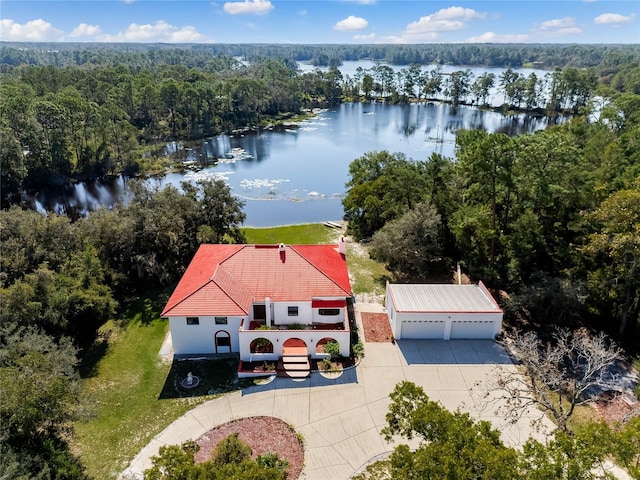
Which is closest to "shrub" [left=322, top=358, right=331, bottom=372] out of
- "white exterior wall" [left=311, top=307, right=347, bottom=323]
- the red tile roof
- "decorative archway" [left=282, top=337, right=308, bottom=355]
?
"decorative archway" [left=282, top=337, right=308, bottom=355]

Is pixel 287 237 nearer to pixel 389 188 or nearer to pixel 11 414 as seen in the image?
pixel 389 188

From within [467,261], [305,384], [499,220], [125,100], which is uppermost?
[125,100]

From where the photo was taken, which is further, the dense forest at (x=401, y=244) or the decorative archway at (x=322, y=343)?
the decorative archway at (x=322, y=343)

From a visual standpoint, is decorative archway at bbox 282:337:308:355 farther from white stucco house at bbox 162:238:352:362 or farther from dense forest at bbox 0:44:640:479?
dense forest at bbox 0:44:640:479

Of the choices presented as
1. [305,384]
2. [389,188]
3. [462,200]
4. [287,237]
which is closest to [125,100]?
[287,237]

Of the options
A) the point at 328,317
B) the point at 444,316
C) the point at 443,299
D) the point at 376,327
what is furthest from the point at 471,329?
the point at 328,317

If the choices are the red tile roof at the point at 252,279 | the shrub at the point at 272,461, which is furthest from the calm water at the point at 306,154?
the shrub at the point at 272,461

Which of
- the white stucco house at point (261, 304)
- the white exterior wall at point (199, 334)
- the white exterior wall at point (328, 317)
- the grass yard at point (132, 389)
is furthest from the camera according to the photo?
the white exterior wall at point (328, 317)

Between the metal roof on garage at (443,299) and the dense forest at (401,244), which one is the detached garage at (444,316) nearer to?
the metal roof on garage at (443,299)
